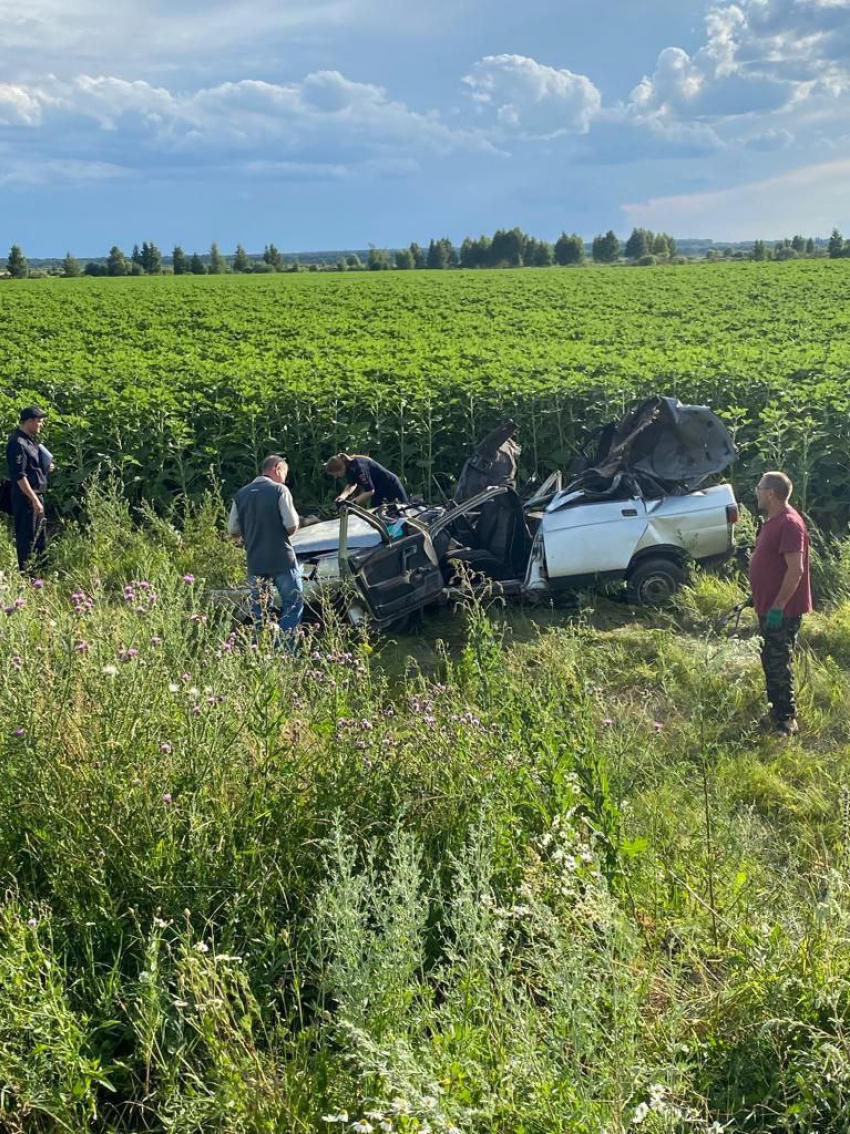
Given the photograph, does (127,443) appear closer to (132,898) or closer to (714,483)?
(714,483)

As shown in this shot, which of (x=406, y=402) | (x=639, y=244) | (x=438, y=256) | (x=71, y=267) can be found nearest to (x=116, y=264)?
(x=71, y=267)

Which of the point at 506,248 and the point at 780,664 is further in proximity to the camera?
the point at 506,248

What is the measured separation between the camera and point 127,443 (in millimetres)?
12969

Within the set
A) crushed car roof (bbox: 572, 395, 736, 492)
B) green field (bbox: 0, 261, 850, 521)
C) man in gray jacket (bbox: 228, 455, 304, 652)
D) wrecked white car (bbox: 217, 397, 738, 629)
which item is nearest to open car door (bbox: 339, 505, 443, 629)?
wrecked white car (bbox: 217, 397, 738, 629)

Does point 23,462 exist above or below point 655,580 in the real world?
above

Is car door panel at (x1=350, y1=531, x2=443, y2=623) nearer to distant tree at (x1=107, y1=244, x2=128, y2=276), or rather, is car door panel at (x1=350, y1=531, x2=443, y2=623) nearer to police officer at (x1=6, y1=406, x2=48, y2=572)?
police officer at (x1=6, y1=406, x2=48, y2=572)

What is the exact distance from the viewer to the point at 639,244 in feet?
402

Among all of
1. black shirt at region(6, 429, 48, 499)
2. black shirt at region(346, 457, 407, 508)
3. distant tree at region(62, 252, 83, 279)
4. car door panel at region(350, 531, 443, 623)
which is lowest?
car door panel at region(350, 531, 443, 623)

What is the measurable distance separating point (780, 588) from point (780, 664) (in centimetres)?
54

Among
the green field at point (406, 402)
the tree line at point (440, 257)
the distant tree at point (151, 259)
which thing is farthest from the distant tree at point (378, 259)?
the green field at point (406, 402)

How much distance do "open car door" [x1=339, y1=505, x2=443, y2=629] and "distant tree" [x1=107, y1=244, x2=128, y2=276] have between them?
10651cm

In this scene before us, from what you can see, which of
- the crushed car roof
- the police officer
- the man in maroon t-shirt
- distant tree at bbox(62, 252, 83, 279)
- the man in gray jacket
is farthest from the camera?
distant tree at bbox(62, 252, 83, 279)

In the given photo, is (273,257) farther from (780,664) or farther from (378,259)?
(780,664)

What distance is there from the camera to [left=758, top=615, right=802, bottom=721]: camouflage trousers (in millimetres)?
6645
